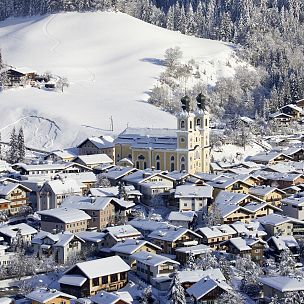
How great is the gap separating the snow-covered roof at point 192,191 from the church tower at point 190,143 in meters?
5.12

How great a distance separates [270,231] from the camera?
27734mm

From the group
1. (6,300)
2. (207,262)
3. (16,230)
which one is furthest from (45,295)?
(16,230)

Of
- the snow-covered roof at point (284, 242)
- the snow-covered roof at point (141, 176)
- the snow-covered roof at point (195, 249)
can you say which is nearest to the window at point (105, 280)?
the snow-covered roof at point (195, 249)

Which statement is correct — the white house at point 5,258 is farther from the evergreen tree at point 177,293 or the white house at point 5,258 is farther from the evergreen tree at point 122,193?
the evergreen tree at point 177,293

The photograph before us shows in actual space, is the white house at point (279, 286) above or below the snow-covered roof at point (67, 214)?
below

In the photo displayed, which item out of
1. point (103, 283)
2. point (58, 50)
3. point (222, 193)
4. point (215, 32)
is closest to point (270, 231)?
point (222, 193)

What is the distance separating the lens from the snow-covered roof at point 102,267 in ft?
75.9

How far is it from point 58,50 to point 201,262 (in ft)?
131

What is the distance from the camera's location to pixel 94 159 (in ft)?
123

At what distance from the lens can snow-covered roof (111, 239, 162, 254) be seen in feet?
81.7

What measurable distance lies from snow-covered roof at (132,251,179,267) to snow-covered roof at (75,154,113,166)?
1259 cm

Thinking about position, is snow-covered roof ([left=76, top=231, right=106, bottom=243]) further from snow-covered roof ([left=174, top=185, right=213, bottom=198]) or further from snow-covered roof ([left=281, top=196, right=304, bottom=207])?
snow-covered roof ([left=281, top=196, right=304, bottom=207])

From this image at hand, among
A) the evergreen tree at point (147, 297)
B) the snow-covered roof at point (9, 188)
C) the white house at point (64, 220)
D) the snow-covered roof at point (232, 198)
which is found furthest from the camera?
the snow-covered roof at point (9, 188)

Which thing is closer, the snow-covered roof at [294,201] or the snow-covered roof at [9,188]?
the snow-covered roof at [294,201]
